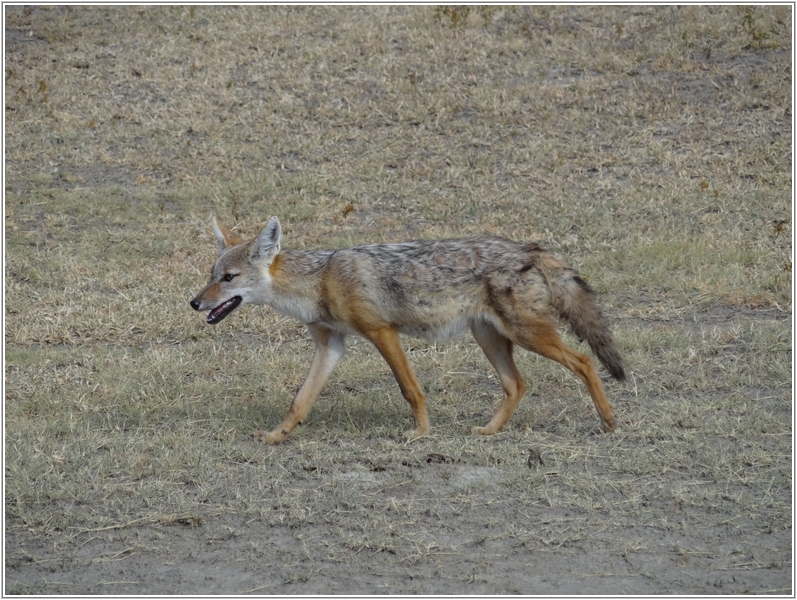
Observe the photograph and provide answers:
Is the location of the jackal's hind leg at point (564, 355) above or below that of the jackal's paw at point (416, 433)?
above

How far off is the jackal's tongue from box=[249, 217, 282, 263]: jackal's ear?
1.09 feet

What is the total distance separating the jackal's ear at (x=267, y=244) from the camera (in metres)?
7.36

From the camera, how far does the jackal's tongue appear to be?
7.32 meters

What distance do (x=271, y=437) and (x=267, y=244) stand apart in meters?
1.36

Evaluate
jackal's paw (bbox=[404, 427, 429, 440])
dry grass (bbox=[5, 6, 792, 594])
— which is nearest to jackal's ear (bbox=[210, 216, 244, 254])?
dry grass (bbox=[5, 6, 792, 594])

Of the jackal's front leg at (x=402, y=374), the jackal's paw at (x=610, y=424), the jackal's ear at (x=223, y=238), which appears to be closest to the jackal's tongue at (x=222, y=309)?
the jackal's ear at (x=223, y=238)

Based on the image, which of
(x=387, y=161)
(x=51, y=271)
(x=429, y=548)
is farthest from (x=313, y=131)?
(x=429, y=548)

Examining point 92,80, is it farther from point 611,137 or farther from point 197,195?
Answer: point 611,137

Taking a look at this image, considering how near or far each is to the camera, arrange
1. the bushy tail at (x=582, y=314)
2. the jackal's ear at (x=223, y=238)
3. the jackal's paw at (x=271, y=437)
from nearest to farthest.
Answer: the bushy tail at (x=582, y=314), the jackal's paw at (x=271, y=437), the jackal's ear at (x=223, y=238)

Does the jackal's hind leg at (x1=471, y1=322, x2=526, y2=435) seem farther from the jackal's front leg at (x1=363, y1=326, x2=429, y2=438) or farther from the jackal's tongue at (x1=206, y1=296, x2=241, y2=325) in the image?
the jackal's tongue at (x1=206, y1=296, x2=241, y2=325)

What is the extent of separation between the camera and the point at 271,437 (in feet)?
23.6

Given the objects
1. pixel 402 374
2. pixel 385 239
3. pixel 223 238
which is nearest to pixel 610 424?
pixel 402 374

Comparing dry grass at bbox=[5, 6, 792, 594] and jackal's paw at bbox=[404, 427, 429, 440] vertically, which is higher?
dry grass at bbox=[5, 6, 792, 594]

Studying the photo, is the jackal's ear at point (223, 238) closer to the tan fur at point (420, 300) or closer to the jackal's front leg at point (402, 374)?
the tan fur at point (420, 300)
